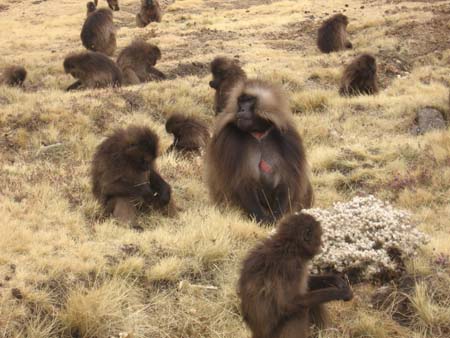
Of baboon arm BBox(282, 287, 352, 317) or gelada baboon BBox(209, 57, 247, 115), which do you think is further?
gelada baboon BBox(209, 57, 247, 115)

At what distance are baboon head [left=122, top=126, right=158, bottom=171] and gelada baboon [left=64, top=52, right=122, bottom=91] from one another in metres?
7.36

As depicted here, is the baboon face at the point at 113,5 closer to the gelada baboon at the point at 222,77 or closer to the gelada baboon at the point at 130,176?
the gelada baboon at the point at 222,77

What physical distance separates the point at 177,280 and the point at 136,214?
176cm

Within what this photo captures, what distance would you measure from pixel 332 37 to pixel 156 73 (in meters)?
4.94

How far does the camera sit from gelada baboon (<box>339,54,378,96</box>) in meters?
13.1

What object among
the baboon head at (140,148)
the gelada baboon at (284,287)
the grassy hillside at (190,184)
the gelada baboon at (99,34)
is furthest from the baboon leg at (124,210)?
the gelada baboon at (99,34)

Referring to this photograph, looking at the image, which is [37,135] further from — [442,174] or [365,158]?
[442,174]

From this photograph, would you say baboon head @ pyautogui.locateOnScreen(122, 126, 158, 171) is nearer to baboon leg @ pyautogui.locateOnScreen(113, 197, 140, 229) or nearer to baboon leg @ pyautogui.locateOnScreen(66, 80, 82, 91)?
baboon leg @ pyautogui.locateOnScreen(113, 197, 140, 229)

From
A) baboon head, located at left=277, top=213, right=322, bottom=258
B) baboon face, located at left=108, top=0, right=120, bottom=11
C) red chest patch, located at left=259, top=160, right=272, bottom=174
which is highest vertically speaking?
baboon head, located at left=277, top=213, right=322, bottom=258

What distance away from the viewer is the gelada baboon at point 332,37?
17.4 m

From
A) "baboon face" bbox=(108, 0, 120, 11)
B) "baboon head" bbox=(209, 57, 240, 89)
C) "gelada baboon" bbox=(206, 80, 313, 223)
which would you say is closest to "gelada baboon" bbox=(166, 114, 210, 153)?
"baboon head" bbox=(209, 57, 240, 89)

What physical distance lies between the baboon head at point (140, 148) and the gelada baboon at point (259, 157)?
65cm

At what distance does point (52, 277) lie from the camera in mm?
5277

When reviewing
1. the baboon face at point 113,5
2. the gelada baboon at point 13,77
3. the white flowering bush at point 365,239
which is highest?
the white flowering bush at point 365,239
